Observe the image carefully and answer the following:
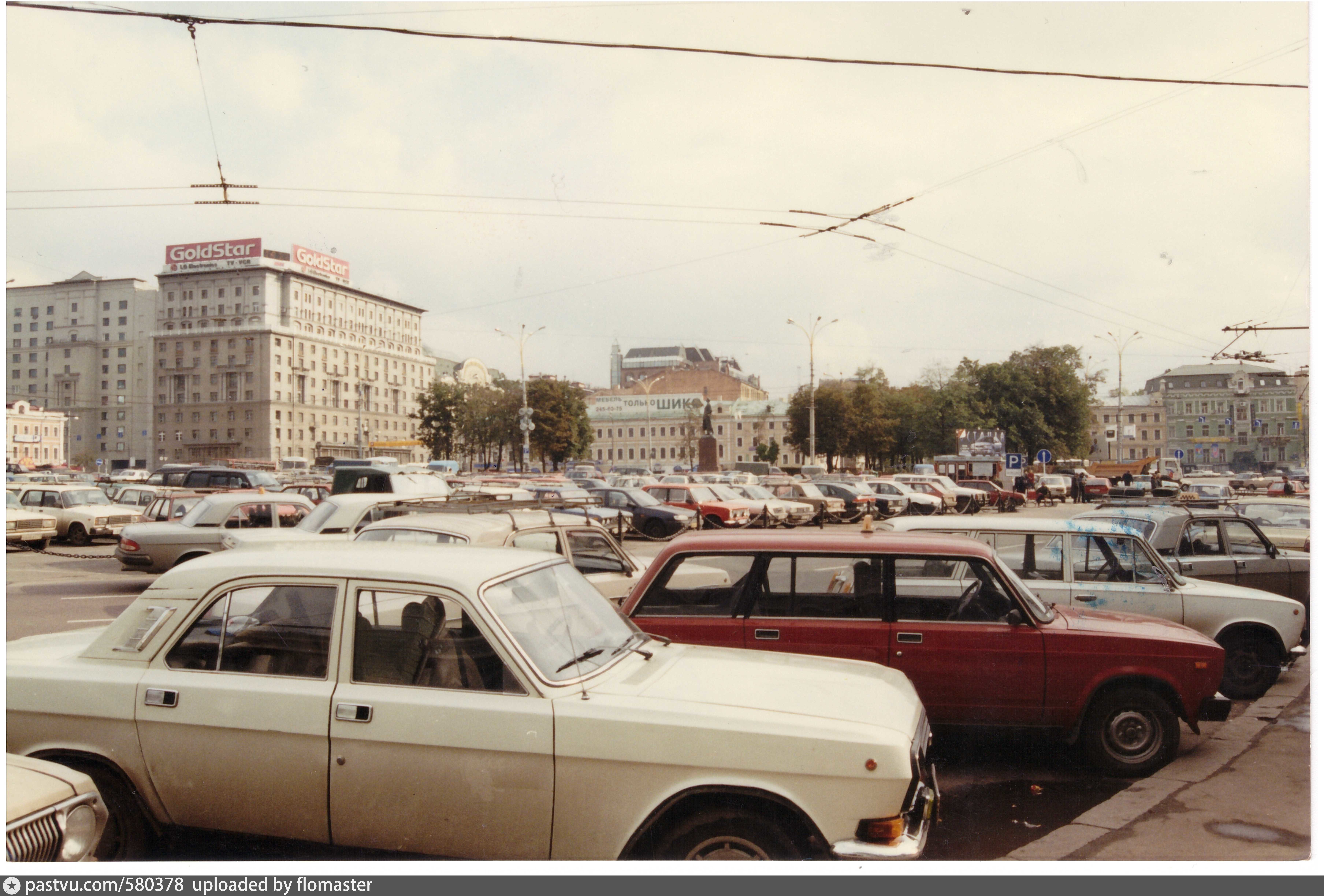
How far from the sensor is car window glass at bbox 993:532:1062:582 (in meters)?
7.45

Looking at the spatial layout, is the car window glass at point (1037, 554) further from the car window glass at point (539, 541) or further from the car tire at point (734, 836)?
the car tire at point (734, 836)

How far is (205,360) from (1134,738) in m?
120

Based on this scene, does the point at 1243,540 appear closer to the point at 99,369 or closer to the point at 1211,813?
the point at 1211,813

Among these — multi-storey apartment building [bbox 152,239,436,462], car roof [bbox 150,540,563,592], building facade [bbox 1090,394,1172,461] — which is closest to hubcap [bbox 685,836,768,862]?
car roof [bbox 150,540,563,592]

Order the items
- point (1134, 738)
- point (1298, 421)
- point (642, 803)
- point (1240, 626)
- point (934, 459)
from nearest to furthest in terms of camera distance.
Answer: point (642, 803), point (1134, 738), point (1240, 626), point (1298, 421), point (934, 459)

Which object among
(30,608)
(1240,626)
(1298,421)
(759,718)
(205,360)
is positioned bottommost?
(30,608)

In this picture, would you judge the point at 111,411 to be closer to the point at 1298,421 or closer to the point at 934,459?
the point at 934,459

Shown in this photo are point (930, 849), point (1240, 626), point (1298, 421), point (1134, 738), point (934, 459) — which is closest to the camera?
point (930, 849)

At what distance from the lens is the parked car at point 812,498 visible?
31672 millimetres

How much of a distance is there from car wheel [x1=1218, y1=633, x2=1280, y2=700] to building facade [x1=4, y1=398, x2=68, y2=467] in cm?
6304

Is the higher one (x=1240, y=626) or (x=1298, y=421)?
(x=1298, y=421)

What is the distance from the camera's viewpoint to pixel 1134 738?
582 cm

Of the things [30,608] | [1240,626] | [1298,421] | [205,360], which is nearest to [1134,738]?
[1240,626]

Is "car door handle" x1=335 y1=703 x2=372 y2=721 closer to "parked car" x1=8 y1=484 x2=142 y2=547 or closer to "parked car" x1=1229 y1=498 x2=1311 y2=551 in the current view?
"parked car" x1=1229 y1=498 x2=1311 y2=551
